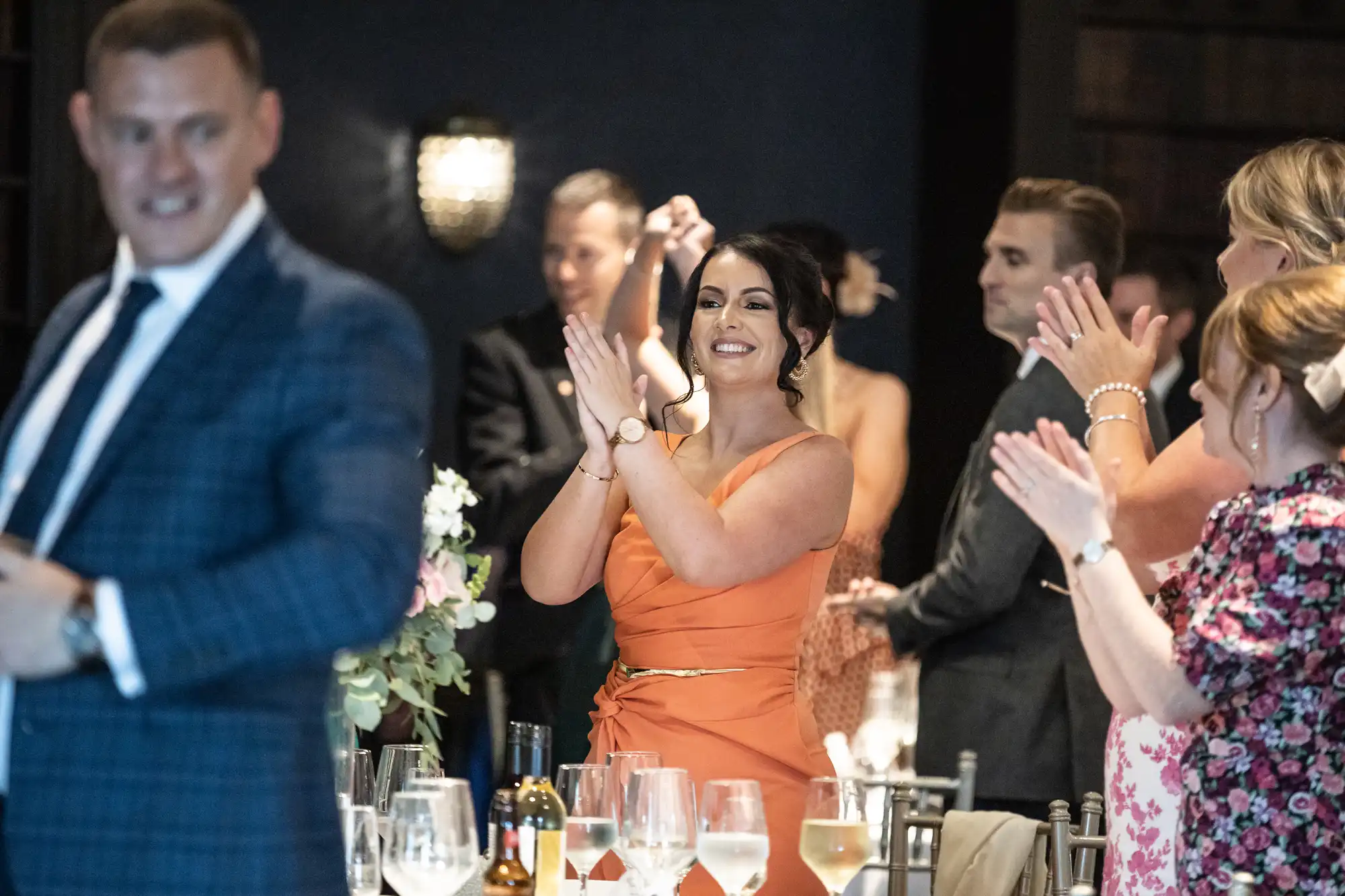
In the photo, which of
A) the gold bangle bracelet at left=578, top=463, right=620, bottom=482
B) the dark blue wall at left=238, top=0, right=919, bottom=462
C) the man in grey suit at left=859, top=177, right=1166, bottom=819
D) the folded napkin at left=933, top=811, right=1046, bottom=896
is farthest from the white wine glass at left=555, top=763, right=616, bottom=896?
the dark blue wall at left=238, top=0, right=919, bottom=462

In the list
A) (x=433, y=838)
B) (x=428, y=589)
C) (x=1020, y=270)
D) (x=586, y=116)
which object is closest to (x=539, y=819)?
(x=433, y=838)

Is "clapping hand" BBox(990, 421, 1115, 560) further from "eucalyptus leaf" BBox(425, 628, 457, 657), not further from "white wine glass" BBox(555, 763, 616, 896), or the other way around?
"eucalyptus leaf" BBox(425, 628, 457, 657)

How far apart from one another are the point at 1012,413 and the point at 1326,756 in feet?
5.34

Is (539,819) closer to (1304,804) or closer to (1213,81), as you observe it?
(1304,804)

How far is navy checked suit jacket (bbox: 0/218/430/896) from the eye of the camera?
1408 millimetres

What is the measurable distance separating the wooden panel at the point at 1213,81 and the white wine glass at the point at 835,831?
3705mm

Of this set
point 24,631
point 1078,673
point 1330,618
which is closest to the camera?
point 24,631

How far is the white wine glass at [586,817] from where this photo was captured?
1887 millimetres

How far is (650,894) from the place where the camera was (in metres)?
1.88

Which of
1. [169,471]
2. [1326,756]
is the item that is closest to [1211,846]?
[1326,756]

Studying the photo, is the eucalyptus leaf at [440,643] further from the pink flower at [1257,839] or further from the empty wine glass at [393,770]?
the pink flower at [1257,839]

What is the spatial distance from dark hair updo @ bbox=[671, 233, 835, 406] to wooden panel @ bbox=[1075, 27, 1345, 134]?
2689mm

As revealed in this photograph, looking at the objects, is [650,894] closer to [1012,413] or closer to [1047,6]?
[1012,413]

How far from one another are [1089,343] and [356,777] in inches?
45.7
